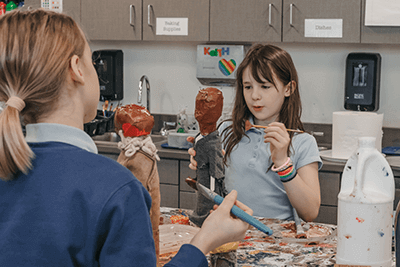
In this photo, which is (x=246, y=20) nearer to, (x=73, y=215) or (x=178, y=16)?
(x=178, y=16)

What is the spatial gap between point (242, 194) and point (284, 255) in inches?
25.1

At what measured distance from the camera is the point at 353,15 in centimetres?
273

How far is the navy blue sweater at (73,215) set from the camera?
638 millimetres

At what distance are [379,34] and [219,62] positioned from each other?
3.52ft

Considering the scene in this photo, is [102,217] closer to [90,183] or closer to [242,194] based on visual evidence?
[90,183]

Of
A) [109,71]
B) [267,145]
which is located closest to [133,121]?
[267,145]

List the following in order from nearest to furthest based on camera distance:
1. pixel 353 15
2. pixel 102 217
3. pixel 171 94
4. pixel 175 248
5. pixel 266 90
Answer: pixel 102 217
pixel 175 248
pixel 266 90
pixel 353 15
pixel 171 94

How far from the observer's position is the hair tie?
2.22ft

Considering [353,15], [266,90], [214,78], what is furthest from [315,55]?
[266,90]

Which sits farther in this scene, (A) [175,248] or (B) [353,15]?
(B) [353,15]

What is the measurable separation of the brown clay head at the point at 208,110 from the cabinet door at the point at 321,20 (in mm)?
1906

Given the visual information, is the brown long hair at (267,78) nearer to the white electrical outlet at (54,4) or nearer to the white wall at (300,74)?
the white wall at (300,74)

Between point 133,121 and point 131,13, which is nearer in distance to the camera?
point 133,121

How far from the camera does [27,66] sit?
672 mm
